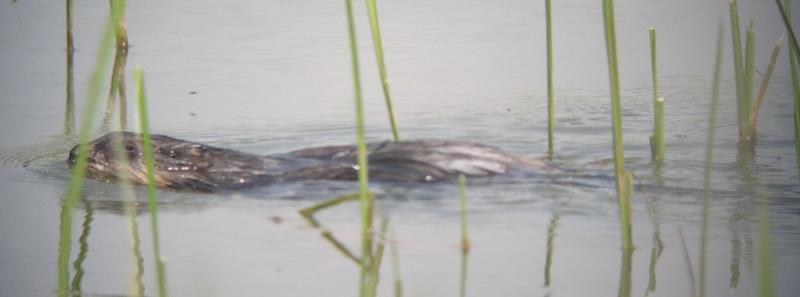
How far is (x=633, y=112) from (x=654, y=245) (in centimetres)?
359

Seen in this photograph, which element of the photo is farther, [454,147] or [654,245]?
[454,147]

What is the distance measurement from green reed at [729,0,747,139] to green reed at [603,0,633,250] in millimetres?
2081

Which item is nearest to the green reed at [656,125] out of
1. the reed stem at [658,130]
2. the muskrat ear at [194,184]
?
the reed stem at [658,130]

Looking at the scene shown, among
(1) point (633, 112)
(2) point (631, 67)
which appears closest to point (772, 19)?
(2) point (631, 67)

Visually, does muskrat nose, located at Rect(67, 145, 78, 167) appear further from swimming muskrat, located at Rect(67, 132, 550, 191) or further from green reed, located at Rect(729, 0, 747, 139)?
green reed, located at Rect(729, 0, 747, 139)

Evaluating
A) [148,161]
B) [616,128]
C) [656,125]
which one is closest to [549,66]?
[656,125]

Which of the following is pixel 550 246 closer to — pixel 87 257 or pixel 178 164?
pixel 87 257

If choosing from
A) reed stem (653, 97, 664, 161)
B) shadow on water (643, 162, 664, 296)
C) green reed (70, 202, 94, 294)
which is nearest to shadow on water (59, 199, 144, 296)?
green reed (70, 202, 94, 294)

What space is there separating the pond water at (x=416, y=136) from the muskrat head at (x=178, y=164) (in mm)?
144

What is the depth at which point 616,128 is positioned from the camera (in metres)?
4.36

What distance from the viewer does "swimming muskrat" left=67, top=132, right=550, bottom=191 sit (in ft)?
21.7

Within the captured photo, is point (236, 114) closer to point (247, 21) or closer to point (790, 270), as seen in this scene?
point (247, 21)

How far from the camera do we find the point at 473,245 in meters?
5.15

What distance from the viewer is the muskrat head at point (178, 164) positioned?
271 inches
